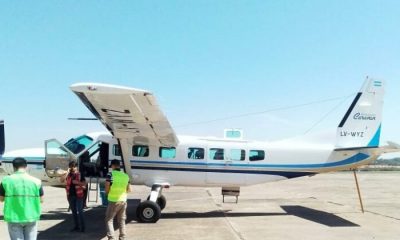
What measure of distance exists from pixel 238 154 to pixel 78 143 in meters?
5.21

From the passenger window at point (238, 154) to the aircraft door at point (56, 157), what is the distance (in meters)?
5.08

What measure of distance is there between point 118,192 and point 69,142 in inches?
200

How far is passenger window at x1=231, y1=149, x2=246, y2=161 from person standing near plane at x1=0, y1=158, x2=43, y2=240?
8443 millimetres

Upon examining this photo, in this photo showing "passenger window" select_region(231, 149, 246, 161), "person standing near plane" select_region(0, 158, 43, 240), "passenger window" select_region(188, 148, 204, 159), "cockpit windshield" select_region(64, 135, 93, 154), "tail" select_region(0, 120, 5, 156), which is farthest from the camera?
"tail" select_region(0, 120, 5, 156)

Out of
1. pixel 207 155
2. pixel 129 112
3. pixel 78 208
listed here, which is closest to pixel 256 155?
pixel 207 155

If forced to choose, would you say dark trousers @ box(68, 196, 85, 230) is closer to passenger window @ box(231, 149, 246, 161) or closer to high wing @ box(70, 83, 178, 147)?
high wing @ box(70, 83, 178, 147)

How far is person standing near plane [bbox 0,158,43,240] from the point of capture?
565 centimetres

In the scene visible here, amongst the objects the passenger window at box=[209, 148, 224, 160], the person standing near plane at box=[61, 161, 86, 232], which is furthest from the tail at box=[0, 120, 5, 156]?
the passenger window at box=[209, 148, 224, 160]

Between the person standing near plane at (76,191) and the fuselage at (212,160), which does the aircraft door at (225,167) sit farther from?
the person standing near plane at (76,191)

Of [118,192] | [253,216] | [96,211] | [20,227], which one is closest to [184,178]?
[253,216]

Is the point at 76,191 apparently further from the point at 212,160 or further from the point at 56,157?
the point at 212,160

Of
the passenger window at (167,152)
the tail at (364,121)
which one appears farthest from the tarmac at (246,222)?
the tail at (364,121)

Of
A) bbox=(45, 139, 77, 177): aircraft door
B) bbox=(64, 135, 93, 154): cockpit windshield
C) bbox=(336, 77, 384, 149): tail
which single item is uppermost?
bbox=(336, 77, 384, 149): tail

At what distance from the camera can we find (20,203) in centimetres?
568
